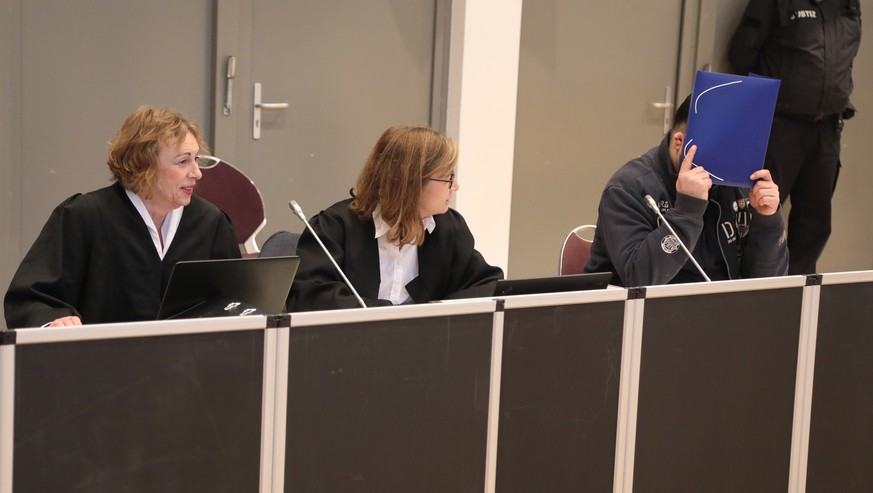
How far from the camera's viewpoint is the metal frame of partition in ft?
5.54

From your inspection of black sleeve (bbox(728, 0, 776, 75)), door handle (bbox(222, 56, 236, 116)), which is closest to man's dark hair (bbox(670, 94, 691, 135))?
door handle (bbox(222, 56, 236, 116))

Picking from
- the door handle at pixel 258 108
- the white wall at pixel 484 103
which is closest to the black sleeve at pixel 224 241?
the door handle at pixel 258 108

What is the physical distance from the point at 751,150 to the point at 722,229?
0.28 metres

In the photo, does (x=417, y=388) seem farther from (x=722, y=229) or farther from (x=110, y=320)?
(x=722, y=229)

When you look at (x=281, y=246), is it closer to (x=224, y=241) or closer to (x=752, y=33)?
(x=224, y=241)

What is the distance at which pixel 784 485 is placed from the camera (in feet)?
8.55

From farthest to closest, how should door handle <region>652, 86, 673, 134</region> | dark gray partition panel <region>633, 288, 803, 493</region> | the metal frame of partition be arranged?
door handle <region>652, 86, 673, 134</region>
dark gray partition panel <region>633, 288, 803, 493</region>
the metal frame of partition

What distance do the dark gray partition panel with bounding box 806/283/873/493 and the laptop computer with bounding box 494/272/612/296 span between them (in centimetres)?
60

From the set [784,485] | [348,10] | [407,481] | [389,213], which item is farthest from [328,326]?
[348,10]

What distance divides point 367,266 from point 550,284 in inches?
26.5

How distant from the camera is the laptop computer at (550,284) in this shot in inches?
88.6

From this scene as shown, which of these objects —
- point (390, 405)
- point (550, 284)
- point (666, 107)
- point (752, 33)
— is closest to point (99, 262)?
point (390, 405)

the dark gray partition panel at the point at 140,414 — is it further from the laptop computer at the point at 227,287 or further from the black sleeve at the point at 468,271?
the black sleeve at the point at 468,271

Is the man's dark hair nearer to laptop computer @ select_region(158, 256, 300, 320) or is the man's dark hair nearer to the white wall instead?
laptop computer @ select_region(158, 256, 300, 320)
